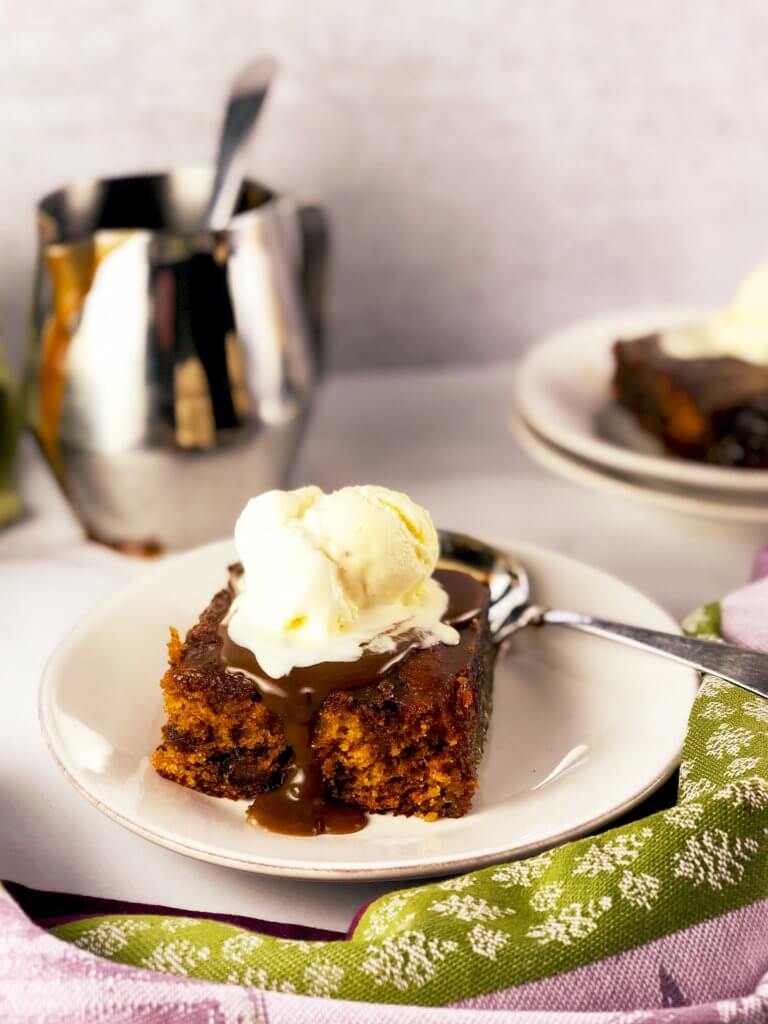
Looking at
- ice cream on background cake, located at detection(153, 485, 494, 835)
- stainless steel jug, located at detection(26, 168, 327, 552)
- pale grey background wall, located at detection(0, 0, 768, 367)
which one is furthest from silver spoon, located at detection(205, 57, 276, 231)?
ice cream on background cake, located at detection(153, 485, 494, 835)

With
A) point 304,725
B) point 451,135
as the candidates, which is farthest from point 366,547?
point 451,135

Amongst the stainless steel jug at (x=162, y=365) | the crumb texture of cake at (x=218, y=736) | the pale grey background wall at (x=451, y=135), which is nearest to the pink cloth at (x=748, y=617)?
the crumb texture of cake at (x=218, y=736)

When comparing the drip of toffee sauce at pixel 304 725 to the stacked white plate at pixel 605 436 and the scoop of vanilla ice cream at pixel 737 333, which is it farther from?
the scoop of vanilla ice cream at pixel 737 333

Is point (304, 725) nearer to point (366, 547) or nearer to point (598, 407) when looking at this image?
point (366, 547)

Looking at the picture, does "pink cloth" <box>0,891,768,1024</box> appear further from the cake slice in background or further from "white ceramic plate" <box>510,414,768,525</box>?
the cake slice in background

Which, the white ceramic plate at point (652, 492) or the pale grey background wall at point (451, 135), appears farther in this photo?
the pale grey background wall at point (451, 135)

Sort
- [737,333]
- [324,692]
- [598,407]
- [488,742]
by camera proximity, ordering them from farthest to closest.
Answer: [598,407], [737,333], [488,742], [324,692]
